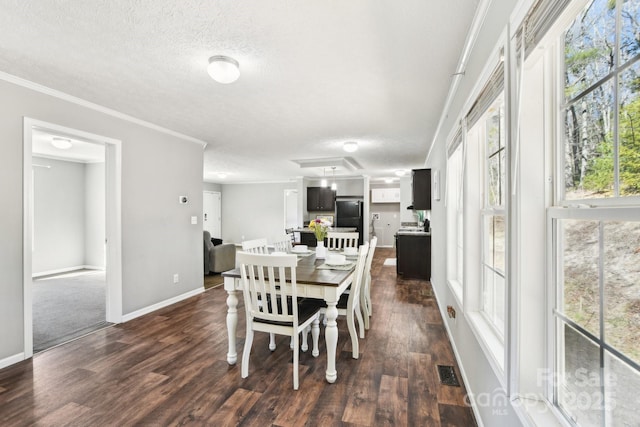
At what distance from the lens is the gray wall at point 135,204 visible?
96.6 inches

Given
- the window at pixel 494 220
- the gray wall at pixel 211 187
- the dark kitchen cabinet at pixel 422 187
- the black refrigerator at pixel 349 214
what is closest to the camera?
the window at pixel 494 220

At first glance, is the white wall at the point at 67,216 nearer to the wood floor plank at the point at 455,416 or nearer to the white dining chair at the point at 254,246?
the white dining chair at the point at 254,246

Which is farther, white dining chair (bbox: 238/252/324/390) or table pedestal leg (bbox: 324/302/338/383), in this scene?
table pedestal leg (bbox: 324/302/338/383)

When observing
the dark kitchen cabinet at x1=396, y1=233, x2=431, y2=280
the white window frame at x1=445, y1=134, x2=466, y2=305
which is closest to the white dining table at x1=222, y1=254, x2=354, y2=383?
the white window frame at x1=445, y1=134, x2=466, y2=305

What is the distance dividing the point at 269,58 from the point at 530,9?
5.35 ft

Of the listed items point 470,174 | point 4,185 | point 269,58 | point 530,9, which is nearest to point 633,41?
point 530,9

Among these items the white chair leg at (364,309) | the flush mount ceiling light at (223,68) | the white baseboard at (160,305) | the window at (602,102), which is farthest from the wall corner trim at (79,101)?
the window at (602,102)

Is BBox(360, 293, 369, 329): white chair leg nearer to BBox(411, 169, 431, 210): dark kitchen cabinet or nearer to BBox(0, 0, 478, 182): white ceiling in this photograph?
BBox(0, 0, 478, 182): white ceiling

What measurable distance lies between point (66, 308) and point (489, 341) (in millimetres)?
4810

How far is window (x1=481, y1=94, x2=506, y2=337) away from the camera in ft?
5.48

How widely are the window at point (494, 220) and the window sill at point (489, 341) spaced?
4 cm

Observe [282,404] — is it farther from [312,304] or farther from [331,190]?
[331,190]

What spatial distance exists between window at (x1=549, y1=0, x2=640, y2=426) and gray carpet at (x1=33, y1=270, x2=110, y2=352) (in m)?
3.90

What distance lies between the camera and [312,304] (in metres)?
2.52
